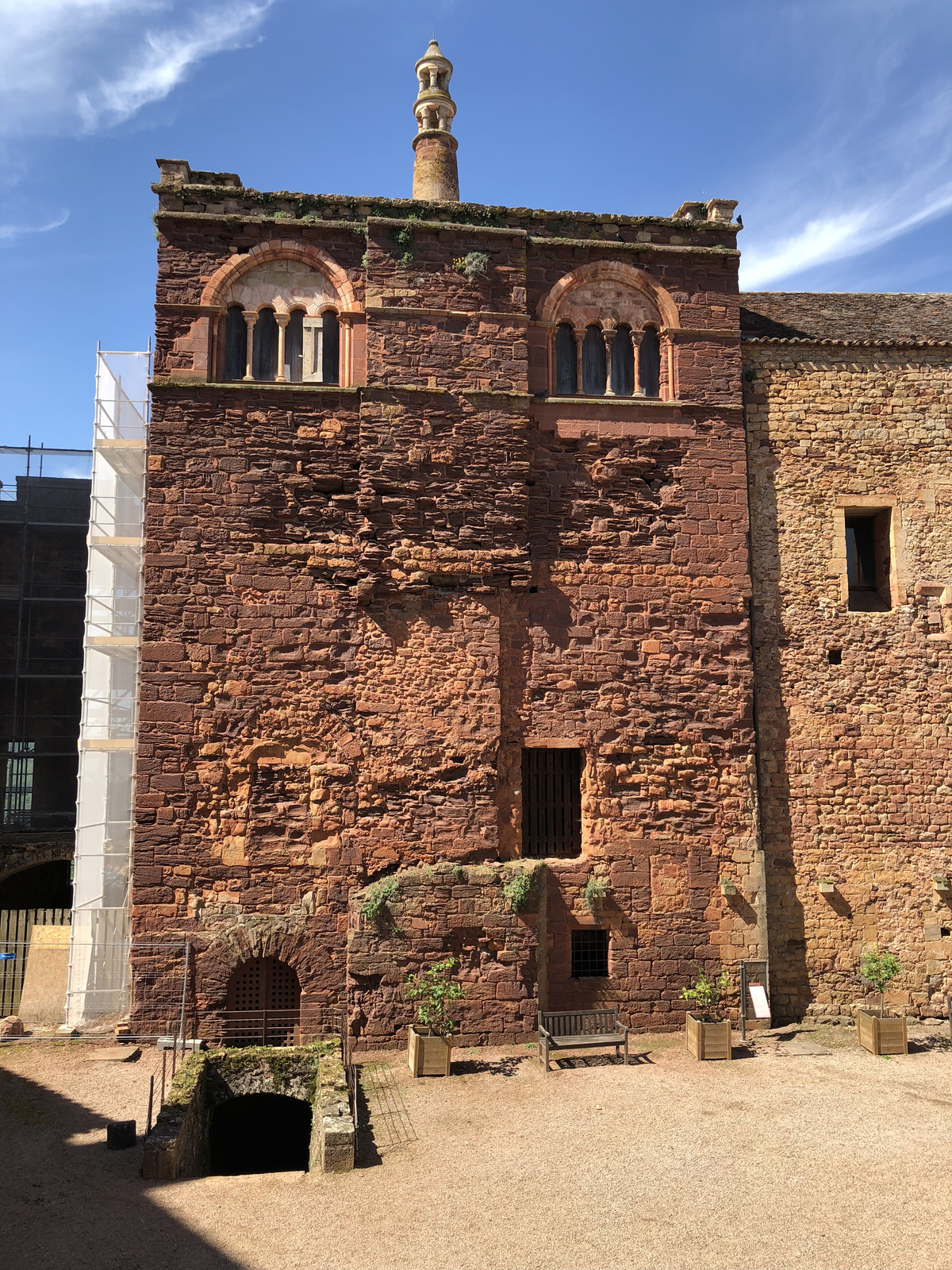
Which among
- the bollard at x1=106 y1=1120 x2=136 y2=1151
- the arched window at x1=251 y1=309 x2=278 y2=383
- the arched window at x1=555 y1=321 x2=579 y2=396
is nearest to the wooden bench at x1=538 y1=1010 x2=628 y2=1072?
the bollard at x1=106 y1=1120 x2=136 y2=1151

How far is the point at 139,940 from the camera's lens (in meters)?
10.7

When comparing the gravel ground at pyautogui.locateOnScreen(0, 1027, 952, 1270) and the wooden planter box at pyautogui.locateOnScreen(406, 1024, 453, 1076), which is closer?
the gravel ground at pyautogui.locateOnScreen(0, 1027, 952, 1270)

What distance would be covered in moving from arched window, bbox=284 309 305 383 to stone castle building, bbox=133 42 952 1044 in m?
0.03

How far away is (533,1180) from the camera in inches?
300

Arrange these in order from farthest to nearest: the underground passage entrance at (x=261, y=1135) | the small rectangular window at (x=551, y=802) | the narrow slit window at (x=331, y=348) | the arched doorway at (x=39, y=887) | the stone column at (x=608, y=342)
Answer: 1. the arched doorway at (x=39, y=887)
2. the stone column at (x=608, y=342)
3. the narrow slit window at (x=331, y=348)
4. the small rectangular window at (x=551, y=802)
5. the underground passage entrance at (x=261, y=1135)

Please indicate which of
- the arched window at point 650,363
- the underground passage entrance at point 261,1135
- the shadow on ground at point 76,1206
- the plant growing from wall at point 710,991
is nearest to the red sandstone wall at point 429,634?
the plant growing from wall at point 710,991

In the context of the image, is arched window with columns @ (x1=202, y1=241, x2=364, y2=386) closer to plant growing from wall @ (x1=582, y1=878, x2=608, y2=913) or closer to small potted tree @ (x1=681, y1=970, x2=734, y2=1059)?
plant growing from wall @ (x1=582, y1=878, x2=608, y2=913)

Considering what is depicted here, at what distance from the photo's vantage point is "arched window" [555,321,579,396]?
12320 mm

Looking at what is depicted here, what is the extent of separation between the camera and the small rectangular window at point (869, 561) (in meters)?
12.9

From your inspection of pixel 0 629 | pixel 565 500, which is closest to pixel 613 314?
pixel 565 500

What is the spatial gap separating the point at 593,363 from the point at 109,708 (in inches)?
330

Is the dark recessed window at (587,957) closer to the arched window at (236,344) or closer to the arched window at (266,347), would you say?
the arched window at (266,347)

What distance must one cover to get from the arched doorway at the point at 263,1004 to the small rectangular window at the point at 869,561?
29.5 feet

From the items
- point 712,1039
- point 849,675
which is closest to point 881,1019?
point 712,1039
